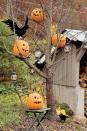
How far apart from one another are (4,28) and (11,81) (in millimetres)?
825

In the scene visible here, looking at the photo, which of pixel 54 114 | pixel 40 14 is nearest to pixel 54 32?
pixel 40 14

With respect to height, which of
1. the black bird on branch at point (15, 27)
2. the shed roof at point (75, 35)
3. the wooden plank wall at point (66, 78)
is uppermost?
the black bird on branch at point (15, 27)

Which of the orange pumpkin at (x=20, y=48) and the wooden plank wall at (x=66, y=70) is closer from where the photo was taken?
the orange pumpkin at (x=20, y=48)

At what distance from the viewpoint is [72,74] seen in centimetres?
1085

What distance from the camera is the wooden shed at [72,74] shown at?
34.8ft

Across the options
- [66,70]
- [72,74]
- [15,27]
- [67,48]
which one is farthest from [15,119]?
[66,70]

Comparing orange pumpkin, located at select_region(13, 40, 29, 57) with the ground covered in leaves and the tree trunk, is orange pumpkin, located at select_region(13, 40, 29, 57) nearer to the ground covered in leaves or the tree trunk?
the ground covered in leaves

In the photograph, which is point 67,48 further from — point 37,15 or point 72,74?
point 37,15

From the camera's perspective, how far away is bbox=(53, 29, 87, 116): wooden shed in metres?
10.6

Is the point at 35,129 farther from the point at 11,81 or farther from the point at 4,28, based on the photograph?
the point at 4,28

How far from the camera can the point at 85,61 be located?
11727 millimetres

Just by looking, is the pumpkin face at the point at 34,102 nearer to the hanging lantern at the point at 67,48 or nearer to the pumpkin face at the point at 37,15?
the pumpkin face at the point at 37,15

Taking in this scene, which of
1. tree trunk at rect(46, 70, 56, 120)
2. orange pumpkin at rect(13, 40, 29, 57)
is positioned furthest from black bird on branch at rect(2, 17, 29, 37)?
tree trunk at rect(46, 70, 56, 120)

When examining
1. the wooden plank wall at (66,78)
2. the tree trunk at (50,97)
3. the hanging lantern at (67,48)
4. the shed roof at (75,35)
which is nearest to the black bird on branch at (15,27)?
the tree trunk at (50,97)
